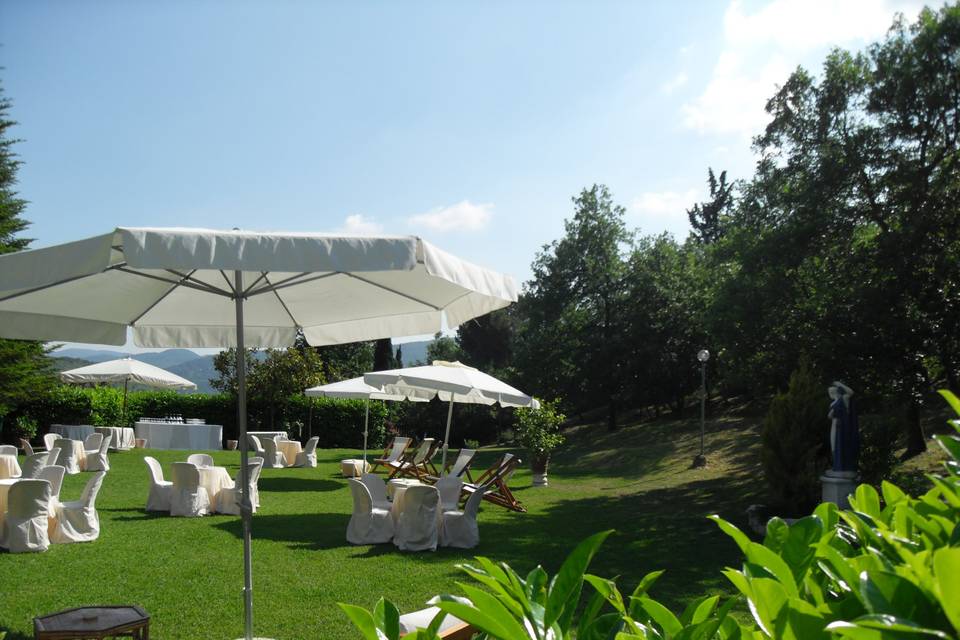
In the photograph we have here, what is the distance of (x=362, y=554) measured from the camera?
8.61 m

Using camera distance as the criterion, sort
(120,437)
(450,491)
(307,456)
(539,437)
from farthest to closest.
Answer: (120,437) → (307,456) → (539,437) → (450,491)

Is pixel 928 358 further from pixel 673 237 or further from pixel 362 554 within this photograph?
pixel 673 237

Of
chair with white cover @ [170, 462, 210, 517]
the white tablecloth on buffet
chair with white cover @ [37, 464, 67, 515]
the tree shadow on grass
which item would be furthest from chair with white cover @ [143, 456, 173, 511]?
the white tablecloth on buffet

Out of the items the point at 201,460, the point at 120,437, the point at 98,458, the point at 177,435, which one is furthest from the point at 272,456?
the point at 201,460

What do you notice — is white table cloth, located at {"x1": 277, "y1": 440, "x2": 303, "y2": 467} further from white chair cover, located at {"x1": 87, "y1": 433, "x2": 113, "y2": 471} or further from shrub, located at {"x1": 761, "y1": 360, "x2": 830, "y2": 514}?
shrub, located at {"x1": 761, "y1": 360, "x2": 830, "y2": 514}

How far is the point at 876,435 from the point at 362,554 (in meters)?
7.71

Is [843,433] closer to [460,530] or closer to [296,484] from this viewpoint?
[460,530]

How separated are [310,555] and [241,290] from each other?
4.46 meters

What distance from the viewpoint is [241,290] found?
16.5 feet

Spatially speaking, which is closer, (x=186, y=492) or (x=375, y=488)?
(x=375, y=488)

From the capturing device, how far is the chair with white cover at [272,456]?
18812mm

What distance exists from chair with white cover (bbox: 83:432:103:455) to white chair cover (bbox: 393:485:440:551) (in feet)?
35.3

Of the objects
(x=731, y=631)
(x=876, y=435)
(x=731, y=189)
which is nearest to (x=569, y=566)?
(x=731, y=631)

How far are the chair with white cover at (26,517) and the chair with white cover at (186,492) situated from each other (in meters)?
2.56
